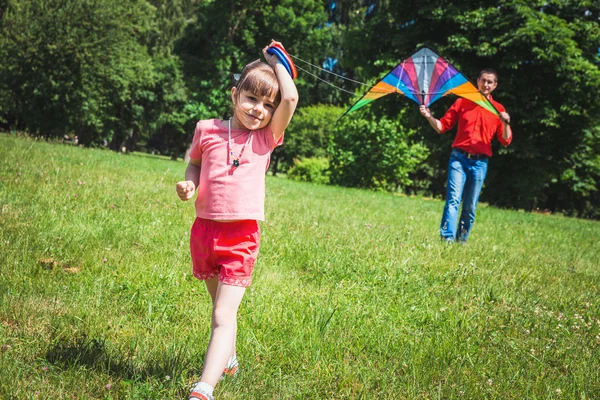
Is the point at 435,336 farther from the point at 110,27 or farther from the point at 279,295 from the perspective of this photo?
the point at 110,27

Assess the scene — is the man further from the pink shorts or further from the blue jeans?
the pink shorts

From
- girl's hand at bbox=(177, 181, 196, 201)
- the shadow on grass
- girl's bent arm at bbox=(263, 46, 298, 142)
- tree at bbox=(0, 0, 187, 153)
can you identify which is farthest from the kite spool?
tree at bbox=(0, 0, 187, 153)

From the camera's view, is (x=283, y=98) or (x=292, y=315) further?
(x=292, y=315)

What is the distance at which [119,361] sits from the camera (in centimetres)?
265

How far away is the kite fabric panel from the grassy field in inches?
87.0

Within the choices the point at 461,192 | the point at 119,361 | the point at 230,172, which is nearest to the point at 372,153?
the point at 461,192

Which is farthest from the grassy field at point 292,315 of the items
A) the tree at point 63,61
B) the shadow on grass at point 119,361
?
the tree at point 63,61

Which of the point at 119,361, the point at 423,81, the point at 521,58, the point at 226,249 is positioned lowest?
the point at 119,361

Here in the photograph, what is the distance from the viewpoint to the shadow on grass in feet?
8.33

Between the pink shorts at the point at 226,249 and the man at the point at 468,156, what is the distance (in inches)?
194

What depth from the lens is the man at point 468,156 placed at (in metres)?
6.86

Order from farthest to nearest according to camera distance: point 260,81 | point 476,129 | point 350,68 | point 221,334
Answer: point 350,68, point 476,129, point 260,81, point 221,334

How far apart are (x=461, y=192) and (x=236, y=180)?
17.4 ft

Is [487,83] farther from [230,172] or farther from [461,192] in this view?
[230,172]
